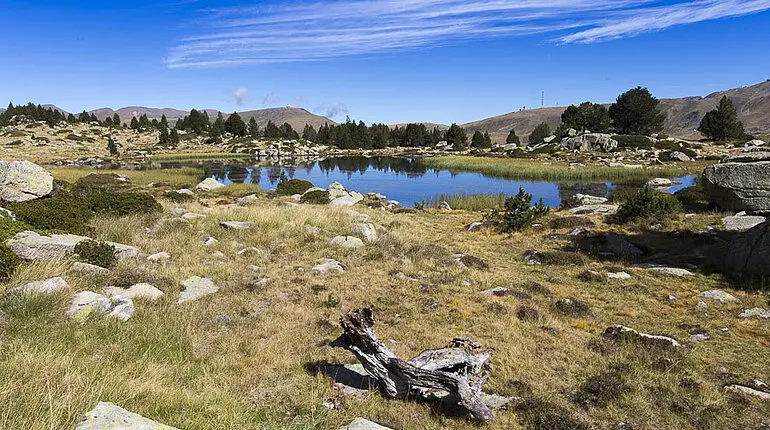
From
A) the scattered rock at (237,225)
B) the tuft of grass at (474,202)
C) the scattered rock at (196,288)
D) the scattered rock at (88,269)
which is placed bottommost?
the tuft of grass at (474,202)

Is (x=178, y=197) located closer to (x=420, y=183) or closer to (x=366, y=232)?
(x=366, y=232)

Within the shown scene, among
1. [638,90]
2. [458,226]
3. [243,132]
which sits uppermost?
[638,90]

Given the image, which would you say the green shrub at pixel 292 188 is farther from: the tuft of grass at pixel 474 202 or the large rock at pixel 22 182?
the large rock at pixel 22 182

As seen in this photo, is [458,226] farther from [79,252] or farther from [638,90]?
[638,90]

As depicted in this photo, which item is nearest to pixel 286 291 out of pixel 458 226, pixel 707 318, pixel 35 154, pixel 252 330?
pixel 252 330

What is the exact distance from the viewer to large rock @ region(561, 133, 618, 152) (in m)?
79.2

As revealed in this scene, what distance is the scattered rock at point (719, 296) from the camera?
1113cm

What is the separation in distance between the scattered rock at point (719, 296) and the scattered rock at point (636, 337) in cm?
379

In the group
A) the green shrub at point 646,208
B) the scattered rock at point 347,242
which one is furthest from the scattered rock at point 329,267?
the green shrub at point 646,208

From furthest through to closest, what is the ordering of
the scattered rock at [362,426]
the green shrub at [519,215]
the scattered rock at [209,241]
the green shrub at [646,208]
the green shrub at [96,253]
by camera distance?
the green shrub at [519,215] → the green shrub at [646,208] → the scattered rock at [209,241] → the green shrub at [96,253] → the scattered rock at [362,426]

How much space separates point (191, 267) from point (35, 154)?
81.1m

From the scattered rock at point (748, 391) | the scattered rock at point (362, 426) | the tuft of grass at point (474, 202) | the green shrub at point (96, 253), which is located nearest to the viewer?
the scattered rock at point (362, 426)

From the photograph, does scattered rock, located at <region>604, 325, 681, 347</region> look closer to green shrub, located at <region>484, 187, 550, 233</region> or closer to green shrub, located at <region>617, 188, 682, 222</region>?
green shrub, located at <region>484, 187, 550, 233</region>

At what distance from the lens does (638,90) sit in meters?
95.8
